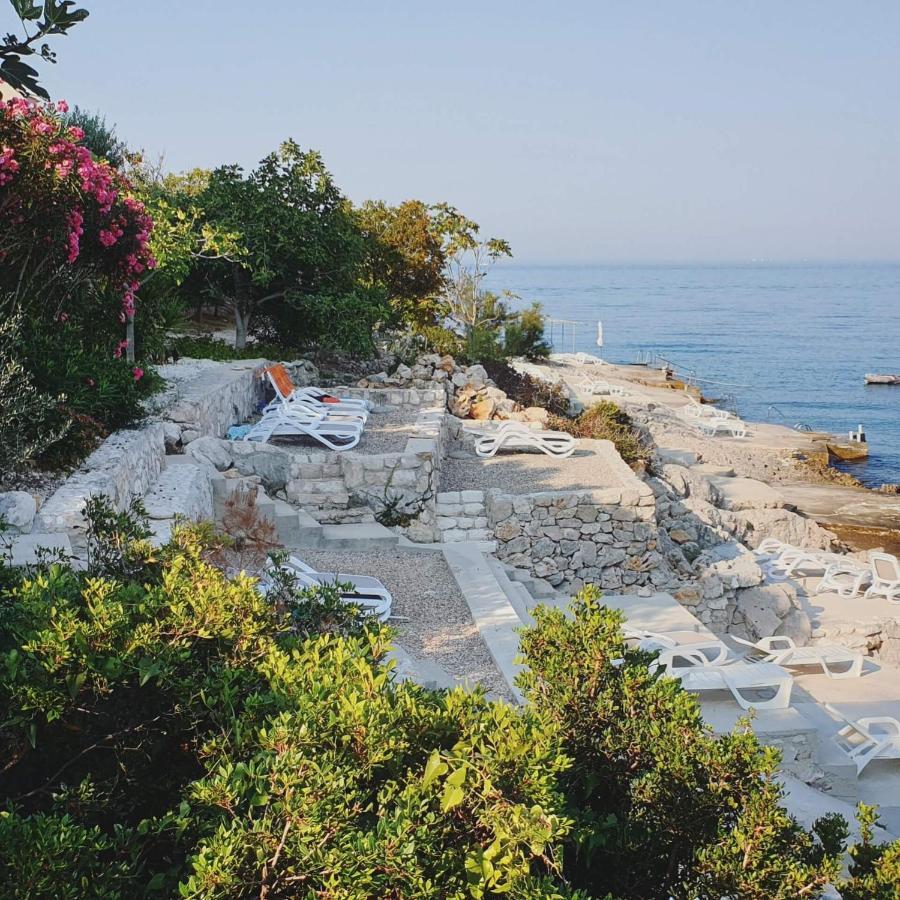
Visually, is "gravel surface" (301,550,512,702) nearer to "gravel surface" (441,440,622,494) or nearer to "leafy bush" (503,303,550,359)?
"gravel surface" (441,440,622,494)

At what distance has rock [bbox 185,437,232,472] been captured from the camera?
1073 cm

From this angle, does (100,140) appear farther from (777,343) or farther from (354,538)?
(777,343)

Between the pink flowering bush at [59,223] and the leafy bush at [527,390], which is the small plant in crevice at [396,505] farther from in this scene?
the leafy bush at [527,390]

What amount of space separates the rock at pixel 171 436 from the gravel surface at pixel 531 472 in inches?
139

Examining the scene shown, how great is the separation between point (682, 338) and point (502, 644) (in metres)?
83.5

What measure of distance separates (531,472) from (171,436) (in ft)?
16.1

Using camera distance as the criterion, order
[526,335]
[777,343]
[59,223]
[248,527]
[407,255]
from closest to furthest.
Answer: [59,223] < [248,527] < [407,255] < [526,335] < [777,343]

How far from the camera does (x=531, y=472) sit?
13.0m

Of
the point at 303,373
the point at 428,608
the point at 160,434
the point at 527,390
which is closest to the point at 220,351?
the point at 303,373

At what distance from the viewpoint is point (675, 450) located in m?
22.5

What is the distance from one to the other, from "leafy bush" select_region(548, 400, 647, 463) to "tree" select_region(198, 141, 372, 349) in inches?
196

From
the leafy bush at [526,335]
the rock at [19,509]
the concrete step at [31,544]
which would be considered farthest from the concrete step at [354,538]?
the leafy bush at [526,335]

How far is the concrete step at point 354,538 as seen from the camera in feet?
34.1

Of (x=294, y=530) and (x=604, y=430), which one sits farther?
(x=604, y=430)
